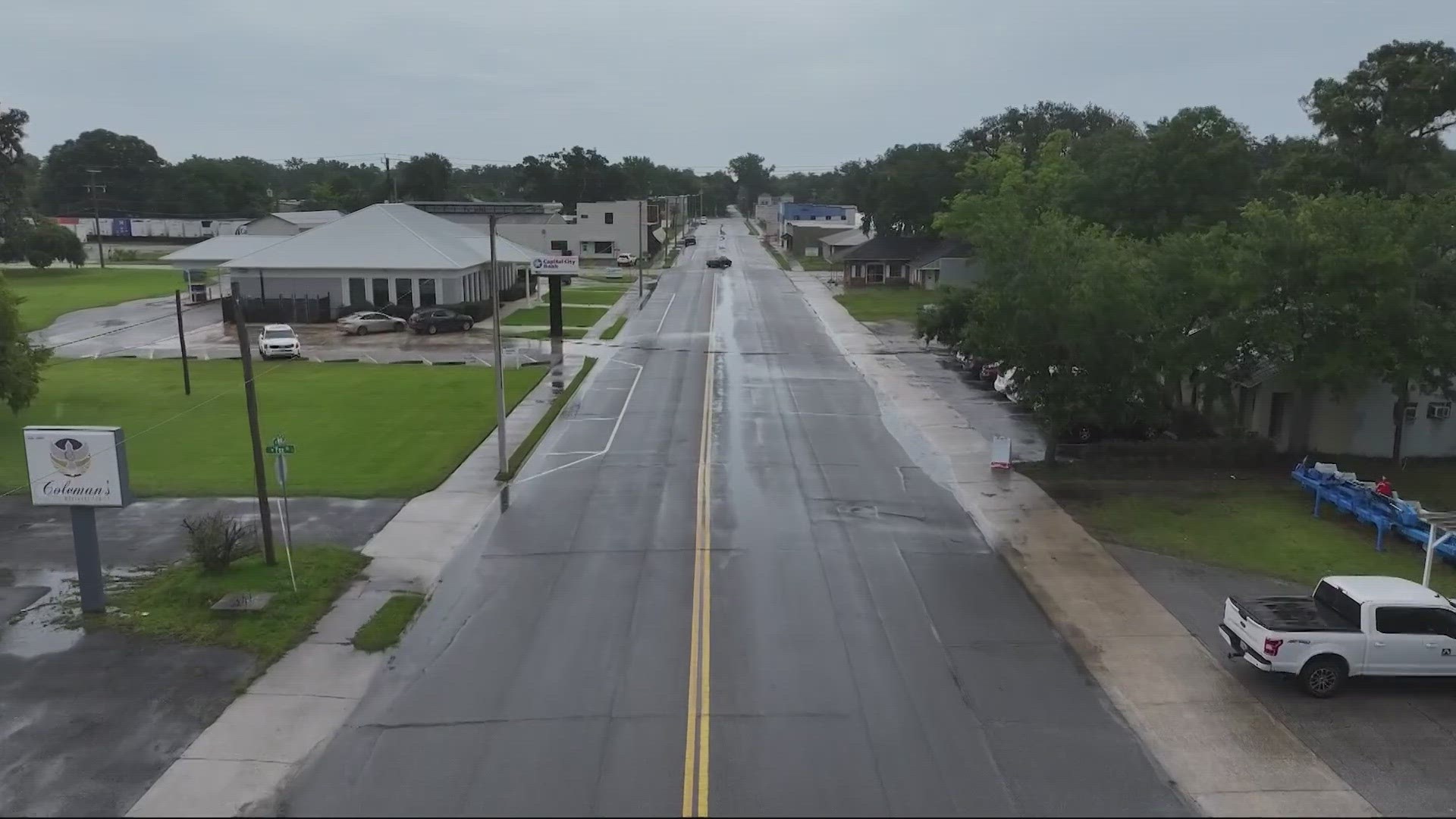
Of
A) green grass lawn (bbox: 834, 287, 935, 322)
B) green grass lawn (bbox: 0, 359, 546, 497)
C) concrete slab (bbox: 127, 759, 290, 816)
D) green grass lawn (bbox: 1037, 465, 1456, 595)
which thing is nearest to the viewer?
concrete slab (bbox: 127, 759, 290, 816)

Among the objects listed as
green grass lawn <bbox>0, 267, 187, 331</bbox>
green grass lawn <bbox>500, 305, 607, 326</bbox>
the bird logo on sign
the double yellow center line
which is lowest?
the double yellow center line

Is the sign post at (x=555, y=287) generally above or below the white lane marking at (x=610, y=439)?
above

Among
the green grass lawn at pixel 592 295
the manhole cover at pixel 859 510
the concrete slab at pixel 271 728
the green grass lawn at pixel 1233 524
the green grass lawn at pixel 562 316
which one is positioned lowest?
the green grass lawn at pixel 1233 524

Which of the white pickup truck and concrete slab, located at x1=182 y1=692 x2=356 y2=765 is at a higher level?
the white pickup truck

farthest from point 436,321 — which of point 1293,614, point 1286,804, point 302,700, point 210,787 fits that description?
point 1286,804

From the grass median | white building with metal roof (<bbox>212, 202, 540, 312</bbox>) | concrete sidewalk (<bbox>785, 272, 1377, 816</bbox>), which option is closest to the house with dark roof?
white building with metal roof (<bbox>212, 202, 540, 312</bbox>)

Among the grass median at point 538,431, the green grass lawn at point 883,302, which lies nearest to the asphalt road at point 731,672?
the grass median at point 538,431

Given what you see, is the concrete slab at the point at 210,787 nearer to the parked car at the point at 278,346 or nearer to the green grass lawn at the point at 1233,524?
the green grass lawn at the point at 1233,524

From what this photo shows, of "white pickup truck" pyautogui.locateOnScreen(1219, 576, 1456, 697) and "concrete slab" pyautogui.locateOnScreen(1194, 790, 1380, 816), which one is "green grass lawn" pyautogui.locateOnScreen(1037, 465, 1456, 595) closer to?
"white pickup truck" pyautogui.locateOnScreen(1219, 576, 1456, 697)
